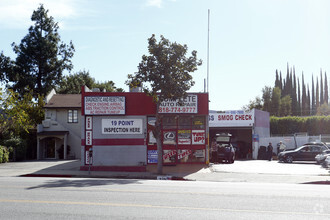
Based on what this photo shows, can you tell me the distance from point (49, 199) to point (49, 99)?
33.5 metres

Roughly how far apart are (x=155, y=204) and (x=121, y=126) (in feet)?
51.1

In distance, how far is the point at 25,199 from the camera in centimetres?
1036

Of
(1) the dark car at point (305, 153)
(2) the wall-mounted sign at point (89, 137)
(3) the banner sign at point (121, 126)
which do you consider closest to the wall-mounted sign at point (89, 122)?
(2) the wall-mounted sign at point (89, 137)

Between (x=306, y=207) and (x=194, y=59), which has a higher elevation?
(x=194, y=59)

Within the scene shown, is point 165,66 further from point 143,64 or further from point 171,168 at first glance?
point 171,168

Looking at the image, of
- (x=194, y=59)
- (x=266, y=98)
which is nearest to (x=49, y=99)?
(x=194, y=59)

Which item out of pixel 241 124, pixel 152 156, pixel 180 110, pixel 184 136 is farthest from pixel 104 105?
pixel 241 124

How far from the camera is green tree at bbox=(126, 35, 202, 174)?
811 inches

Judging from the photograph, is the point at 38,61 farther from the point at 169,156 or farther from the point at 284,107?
the point at 284,107

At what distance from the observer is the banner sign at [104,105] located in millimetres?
24656

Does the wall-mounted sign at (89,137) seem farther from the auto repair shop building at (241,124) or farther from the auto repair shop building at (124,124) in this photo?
the auto repair shop building at (241,124)

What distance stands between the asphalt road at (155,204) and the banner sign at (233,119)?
27.6m

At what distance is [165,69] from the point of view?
20609 millimetres

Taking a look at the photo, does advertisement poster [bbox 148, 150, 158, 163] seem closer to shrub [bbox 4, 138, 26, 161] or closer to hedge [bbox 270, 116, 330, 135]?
shrub [bbox 4, 138, 26, 161]
